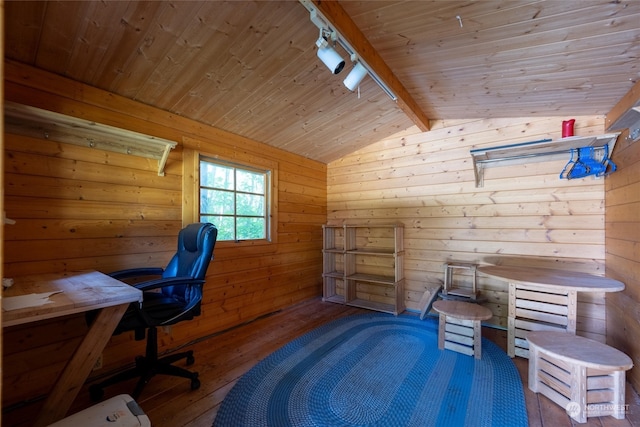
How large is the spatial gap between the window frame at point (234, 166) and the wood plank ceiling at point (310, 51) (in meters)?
0.38

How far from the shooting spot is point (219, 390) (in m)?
1.83

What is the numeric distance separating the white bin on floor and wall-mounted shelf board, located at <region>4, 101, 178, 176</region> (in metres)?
1.58

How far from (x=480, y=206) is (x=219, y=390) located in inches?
115

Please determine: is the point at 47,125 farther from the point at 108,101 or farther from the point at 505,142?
the point at 505,142

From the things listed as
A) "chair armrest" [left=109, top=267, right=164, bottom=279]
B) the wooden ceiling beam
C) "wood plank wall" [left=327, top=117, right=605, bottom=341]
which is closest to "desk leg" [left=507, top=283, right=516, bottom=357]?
"wood plank wall" [left=327, top=117, right=605, bottom=341]

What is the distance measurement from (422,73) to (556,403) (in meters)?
2.38

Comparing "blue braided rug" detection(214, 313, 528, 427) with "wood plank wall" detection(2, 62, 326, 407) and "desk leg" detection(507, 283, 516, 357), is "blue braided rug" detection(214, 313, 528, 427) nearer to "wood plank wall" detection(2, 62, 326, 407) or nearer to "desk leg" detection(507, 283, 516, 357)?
"desk leg" detection(507, 283, 516, 357)

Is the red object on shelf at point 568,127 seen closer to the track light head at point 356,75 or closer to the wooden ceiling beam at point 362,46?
the wooden ceiling beam at point 362,46

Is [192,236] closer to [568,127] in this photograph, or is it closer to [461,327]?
[461,327]

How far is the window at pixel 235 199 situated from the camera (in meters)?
2.67

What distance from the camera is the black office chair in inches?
64.7

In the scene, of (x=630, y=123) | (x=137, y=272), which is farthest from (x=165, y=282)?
(x=630, y=123)

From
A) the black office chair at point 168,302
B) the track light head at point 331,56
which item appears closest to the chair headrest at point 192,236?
the black office chair at point 168,302

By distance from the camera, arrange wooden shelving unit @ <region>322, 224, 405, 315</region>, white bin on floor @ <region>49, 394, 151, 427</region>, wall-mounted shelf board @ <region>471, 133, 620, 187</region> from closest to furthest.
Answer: white bin on floor @ <region>49, 394, 151, 427</region>, wall-mounted shelf board @ <region>471, 133, 620, 187</region>, wooden shelving unit @ <region>322, 224, 405, 315</region>
